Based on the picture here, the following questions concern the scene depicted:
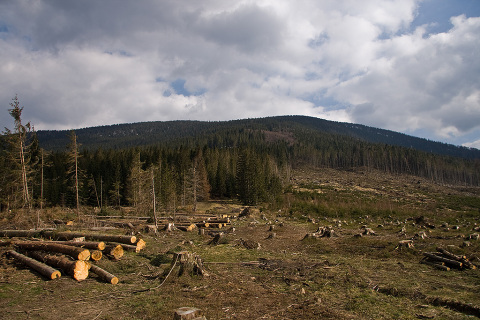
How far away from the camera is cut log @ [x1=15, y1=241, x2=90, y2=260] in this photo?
10859mm

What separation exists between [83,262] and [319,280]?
30.7 ft

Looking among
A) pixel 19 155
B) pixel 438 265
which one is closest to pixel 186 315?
pixel 438 265

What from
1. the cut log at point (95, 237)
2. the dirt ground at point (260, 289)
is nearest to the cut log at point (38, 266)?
the dirt ground at point (260, 289)

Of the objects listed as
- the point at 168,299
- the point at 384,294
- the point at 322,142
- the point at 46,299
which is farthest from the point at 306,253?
the point at 322,142

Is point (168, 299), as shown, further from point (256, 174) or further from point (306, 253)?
point (256, 174)

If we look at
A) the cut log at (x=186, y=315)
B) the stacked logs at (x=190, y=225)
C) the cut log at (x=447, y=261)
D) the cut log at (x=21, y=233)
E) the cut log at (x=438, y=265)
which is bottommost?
the stacked logs at (x=190, y=225)

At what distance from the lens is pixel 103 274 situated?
10.2m

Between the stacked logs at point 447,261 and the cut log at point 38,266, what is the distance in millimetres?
16067

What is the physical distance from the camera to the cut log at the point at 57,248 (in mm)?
10859

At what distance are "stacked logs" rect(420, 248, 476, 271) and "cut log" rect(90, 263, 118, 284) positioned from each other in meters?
13.8

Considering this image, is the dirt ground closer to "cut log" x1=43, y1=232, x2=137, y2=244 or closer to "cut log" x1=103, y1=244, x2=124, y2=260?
"cut log" x1=103, y1=244, x2=124, y2=260

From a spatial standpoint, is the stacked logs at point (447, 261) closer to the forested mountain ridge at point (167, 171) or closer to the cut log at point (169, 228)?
the cut log at point (169, 228)

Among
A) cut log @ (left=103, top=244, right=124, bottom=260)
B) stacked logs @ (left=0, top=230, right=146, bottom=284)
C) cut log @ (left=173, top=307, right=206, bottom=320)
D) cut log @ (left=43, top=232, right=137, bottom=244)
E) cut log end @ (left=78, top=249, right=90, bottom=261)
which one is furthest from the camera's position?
cut log @ (left=43, top=232, right=137, bottom=244)

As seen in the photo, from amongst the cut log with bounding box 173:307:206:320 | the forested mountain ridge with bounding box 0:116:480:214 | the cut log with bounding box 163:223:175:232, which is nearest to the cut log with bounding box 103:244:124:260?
the cut log with bounding box 173:307:206:320
